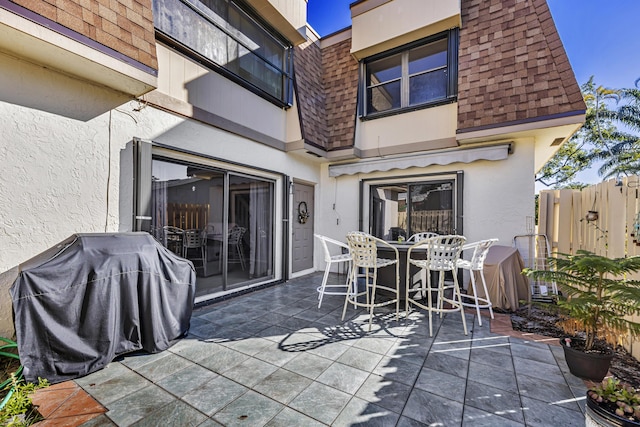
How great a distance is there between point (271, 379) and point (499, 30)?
6628 millimetres

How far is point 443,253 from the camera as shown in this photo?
136 inches

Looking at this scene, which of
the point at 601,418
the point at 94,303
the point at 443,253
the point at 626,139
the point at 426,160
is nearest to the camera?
the point at 601,418

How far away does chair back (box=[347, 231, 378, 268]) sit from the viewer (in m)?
3.64

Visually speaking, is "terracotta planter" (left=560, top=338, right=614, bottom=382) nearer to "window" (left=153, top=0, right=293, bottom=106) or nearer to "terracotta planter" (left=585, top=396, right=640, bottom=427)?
"terracotta planter" (left=585, top=396, right=640, bottom=427)

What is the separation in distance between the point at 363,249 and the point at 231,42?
420 cm

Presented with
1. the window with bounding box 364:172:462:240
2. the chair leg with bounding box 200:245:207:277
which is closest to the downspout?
the chair leg with bounding box 200:245:207:277

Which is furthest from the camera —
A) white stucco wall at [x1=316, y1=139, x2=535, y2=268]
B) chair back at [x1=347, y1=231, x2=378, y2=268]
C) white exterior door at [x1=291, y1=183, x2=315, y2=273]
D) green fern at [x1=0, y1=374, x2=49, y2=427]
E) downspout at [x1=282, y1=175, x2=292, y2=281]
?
white exterior door at [x1=291, y1=183, x2=315, y2=273]

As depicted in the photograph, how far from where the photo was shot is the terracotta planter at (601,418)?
145 cm

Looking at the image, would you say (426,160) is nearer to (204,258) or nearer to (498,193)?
(498,193)

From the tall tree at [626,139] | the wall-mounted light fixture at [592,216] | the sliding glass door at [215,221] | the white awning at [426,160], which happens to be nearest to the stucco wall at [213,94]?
the sliding glass door at [215,221]

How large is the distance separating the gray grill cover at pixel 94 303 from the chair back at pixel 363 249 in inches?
86.5

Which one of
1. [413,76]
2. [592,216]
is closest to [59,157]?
[413,76]

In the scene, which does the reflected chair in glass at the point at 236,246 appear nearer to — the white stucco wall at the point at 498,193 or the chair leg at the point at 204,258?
the chair leg at the point at 204,258

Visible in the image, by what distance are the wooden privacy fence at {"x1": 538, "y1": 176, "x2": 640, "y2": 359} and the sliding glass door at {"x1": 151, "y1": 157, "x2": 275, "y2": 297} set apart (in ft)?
17.4
